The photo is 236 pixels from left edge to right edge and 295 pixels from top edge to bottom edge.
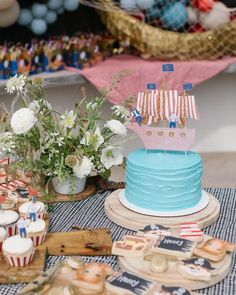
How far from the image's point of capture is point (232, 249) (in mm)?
992

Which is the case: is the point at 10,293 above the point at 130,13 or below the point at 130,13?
below

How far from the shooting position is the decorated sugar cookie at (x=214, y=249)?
0.96 meters

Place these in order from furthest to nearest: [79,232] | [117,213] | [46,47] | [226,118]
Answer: [226,118]
[46,47]
[117,213]
[79,232]

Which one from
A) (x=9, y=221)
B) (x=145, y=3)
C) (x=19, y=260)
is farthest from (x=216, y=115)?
(x=19, y=260)

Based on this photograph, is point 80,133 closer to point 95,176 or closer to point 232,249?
point 95,176

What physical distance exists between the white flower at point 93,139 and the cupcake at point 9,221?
0.25 metres

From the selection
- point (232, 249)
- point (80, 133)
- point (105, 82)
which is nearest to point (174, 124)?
point (80, 133)

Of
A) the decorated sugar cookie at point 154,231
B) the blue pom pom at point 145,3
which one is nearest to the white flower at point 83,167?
the decorated sugar cookie at point 154,231

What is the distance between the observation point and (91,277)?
88cm

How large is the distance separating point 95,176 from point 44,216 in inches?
11.4

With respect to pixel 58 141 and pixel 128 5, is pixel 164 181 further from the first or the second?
pixel 128 5

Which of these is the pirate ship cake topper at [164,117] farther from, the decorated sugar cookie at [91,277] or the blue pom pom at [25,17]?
the blue pom pom at [25,17]

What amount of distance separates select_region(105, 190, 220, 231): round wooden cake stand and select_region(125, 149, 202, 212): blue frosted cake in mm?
27

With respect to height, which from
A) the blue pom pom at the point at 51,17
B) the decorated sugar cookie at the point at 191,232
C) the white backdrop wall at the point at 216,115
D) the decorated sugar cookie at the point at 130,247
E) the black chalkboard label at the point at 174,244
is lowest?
the white backdrop wall at the point at 216,115
